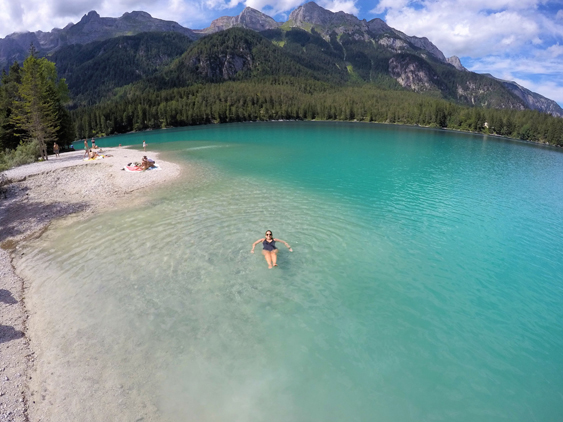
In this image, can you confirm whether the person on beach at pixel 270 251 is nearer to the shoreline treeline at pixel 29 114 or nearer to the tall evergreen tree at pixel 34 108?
the shoreline treeline at pixel 29 114

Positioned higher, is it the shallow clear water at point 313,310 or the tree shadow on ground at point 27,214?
the tree shadow on ground at point 27,214

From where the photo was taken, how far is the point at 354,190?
110 ft

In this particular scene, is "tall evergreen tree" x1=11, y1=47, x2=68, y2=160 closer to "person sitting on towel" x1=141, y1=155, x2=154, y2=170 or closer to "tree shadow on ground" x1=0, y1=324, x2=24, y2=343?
"person sitting on towel" x1=141, y1=155, x2=154, y2=170

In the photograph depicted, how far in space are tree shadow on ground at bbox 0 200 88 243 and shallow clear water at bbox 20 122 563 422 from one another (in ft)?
9.74

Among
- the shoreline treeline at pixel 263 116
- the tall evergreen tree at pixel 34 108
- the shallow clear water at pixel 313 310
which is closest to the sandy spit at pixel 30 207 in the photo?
the shallow clear water at pixel 313 310

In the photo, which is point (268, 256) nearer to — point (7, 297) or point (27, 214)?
point (7, 297)

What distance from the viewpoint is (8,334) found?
442 inches

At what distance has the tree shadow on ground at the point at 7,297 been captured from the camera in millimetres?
13060

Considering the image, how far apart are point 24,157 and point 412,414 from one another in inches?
2080

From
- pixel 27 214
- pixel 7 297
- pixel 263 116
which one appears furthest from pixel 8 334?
pixel 263 116

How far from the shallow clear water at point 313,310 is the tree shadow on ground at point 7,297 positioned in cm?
85

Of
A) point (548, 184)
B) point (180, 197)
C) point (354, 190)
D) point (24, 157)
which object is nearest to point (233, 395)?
point (180, 197)

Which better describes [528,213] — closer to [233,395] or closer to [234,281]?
[234,281]

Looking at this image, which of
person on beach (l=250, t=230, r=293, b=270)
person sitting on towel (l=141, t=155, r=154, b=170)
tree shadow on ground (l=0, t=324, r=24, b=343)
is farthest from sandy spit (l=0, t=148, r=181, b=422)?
person on beach (l=250, t=230, r=293, b=270)
